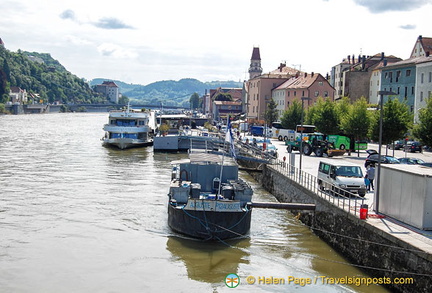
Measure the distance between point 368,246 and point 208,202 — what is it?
6.01m

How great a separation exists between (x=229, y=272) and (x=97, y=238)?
6346 mm

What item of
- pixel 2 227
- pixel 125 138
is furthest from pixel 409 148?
pixel 2 227

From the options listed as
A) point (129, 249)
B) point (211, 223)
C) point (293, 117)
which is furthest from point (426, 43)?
point (129, 249)

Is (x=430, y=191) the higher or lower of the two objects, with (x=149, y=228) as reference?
higher

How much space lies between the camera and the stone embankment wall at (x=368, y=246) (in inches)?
584

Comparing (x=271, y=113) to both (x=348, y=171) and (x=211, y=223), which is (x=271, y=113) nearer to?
(x=348, y=171)

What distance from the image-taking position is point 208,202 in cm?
2075

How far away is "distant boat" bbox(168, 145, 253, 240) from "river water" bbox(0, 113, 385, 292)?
51cm

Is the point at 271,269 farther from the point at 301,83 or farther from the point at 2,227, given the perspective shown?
the point at 301,83

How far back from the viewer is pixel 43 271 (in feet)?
60.7

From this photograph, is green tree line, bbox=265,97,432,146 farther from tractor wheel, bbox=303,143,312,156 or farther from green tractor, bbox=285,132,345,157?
tractor wheel, bbox=303,143,312,156

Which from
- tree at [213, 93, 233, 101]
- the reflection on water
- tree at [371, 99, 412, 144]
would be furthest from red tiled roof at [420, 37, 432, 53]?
tree at [213, 93, 233, 101]

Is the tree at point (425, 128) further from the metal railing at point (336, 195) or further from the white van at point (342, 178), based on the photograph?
the white van at point (342, 178)

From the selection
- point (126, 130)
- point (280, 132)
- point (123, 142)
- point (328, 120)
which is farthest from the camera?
point (280, 132)
